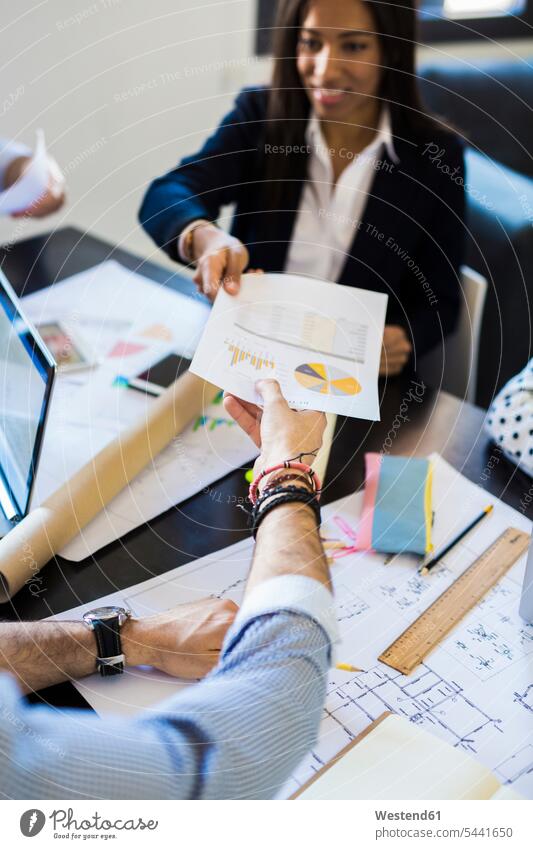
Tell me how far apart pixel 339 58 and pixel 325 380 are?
0.60m

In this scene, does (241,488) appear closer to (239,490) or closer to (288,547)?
(239,490)

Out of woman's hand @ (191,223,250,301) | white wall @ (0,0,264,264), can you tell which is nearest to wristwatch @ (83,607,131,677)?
woman's hand @ (191,223,250,301)

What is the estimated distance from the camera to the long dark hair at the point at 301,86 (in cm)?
123

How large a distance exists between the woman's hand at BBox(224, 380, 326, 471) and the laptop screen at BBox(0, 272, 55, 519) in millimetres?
223

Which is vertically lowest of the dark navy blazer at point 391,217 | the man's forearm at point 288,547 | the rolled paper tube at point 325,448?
the man's forearm at point 288,547

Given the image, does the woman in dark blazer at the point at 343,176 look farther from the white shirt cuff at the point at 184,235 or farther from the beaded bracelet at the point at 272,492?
the beaded bracelet at the point at 272,492

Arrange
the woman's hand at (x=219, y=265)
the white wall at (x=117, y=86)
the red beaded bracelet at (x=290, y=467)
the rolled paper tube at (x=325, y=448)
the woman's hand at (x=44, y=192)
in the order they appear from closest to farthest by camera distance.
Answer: the red beaded bracelet at (x=290, y=467) < the rolled paper tube at (x=325, y=448) < the woman's hand at (x=219, y=265) < the woman's hand at (x=44, y=192) < the white wall at (x=117, y=86)

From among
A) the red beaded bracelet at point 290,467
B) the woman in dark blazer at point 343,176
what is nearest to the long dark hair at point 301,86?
the woman in dark blazer at point 343,176

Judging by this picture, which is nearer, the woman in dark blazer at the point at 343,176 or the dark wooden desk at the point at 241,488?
the dark wooden desk at the point at 241,488

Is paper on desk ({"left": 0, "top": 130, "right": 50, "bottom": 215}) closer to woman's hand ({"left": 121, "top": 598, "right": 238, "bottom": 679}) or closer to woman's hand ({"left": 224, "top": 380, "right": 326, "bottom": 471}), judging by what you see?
woman's hand ({"left": 224, "top": 380, "right": 326, "bottom": 471})

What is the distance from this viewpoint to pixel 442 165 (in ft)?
4.39

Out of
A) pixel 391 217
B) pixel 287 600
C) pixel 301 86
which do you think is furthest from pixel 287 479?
pixel 301 86

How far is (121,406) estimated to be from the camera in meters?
1.12

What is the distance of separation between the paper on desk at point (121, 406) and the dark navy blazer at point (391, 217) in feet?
0.39
